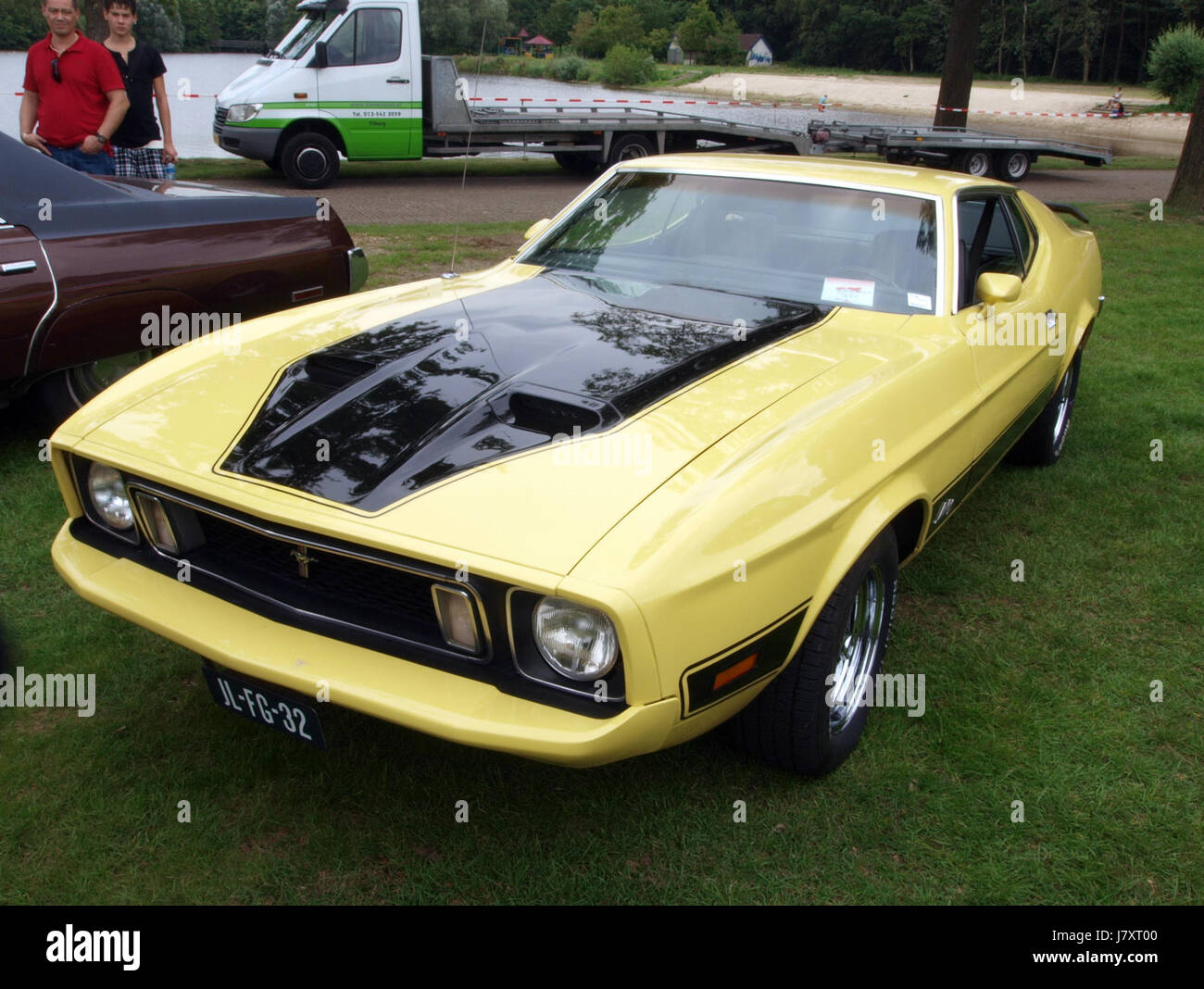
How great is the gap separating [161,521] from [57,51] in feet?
15.3

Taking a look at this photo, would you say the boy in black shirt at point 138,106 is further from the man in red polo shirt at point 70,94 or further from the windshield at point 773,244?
the windshield at point 773,244

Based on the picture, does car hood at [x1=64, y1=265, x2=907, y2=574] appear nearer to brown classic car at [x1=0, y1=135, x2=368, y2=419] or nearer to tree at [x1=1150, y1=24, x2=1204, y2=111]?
brown classic car at [x1=0, y1=135, x2=368, y2=419]

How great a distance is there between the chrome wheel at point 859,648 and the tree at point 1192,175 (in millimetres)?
11246

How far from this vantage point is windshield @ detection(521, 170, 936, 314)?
123 inches

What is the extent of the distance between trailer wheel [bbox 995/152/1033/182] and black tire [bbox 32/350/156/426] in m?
13.9

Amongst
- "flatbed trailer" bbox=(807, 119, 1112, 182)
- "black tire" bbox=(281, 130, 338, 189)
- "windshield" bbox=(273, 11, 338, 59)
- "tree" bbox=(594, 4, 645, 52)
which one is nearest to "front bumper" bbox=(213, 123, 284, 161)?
"black tire" bbox=(281, 130, 338, 189)

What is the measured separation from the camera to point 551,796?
245 centimetres

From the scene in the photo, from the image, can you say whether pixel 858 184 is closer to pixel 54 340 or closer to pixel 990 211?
pixel 990 211

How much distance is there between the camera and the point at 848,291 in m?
3.12

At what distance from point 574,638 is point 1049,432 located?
3.34m

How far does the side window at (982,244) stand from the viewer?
10.8 feet

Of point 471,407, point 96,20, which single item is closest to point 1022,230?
point 471,407

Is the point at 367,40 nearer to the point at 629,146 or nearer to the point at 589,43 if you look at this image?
the point at 629,146

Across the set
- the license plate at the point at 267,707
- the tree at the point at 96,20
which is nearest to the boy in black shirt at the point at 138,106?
the tree at the point at 96,20
